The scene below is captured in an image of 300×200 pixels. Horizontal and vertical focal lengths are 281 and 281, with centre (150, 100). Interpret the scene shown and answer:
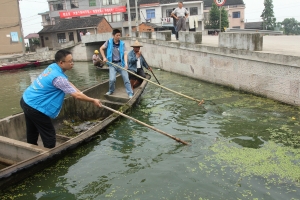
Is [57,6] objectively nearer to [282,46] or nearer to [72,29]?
[72,29]

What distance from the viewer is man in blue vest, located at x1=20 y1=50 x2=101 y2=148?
3969 millimetres

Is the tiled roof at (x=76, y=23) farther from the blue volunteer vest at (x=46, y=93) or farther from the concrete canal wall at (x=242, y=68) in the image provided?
the blue volunteer vest at (x=46, y=93)

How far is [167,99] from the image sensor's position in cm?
854

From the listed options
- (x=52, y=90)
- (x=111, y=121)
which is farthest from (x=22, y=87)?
(x=52, y=90)

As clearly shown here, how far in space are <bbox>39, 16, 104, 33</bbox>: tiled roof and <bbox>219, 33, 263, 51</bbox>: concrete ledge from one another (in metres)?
29.2

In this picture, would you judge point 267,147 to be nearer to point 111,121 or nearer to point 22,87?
point 111,121

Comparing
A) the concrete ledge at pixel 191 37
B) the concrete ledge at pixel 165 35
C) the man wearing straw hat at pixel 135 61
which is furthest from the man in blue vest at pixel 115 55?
the concrete ledge at pixel 165 35

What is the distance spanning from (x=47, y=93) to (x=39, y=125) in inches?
21.5

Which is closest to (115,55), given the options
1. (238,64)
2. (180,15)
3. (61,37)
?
(238,64)

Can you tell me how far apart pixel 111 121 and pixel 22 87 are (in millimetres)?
10263

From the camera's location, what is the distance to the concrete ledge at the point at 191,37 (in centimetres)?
1063

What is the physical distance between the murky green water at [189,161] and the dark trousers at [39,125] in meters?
0.44

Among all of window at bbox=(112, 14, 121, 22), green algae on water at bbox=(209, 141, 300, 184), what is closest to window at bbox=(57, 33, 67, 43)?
window at bbox=(112, 14, 121, 22)

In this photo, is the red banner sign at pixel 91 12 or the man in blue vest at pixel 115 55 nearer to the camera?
the man in blue vest at pixel 115 55
